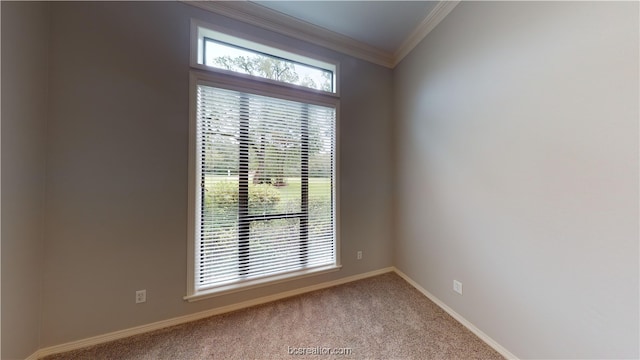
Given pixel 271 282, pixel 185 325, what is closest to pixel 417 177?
pixel 271 282

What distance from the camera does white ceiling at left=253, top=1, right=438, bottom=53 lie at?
2.18m

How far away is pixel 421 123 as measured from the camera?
2574 millimetres

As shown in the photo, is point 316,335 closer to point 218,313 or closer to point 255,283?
point 255,283

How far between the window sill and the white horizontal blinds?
0.16 feet

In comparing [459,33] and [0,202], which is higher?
[459,33]

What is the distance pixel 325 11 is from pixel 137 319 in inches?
136

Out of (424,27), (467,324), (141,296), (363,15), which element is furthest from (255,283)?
(424,27)

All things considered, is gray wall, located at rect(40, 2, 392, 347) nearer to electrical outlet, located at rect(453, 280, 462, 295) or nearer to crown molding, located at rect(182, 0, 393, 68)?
crown molding, located at rect(182, 0, 393, 68)

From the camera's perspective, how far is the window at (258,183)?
2045 millimetres

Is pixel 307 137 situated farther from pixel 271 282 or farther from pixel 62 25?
pixel 62 25

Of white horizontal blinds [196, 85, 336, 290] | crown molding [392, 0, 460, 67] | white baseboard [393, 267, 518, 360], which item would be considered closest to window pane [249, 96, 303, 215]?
white horizontal blinds [196, 85, 336, 290]

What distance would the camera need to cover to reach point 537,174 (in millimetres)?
1492

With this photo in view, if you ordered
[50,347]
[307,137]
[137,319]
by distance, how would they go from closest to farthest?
[50,347]
[137,319]
[307,137]

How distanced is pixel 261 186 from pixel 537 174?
91.8 inches
